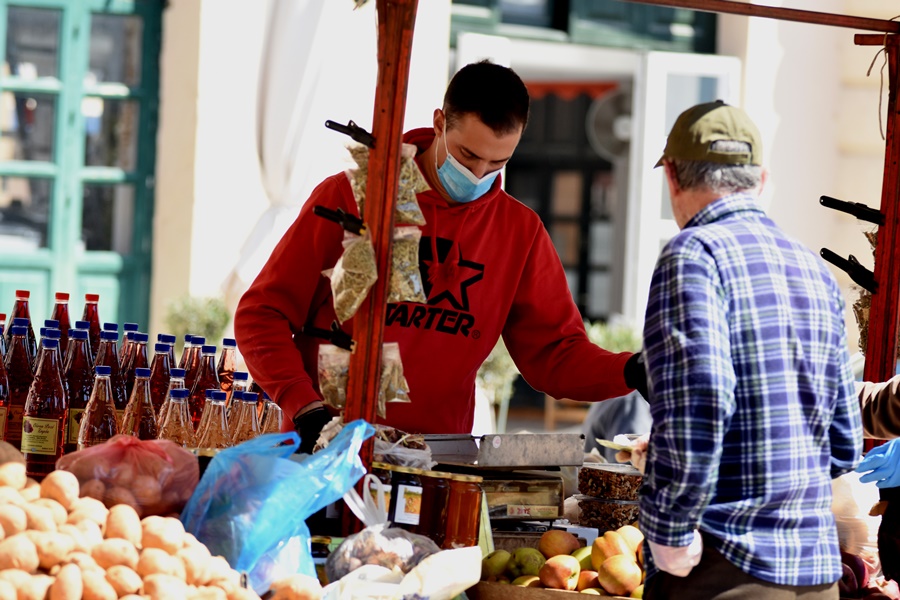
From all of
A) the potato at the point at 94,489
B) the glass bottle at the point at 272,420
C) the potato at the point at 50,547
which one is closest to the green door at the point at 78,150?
the glass bottle at the point at 272,420

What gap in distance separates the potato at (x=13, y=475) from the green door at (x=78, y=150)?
4614 mm

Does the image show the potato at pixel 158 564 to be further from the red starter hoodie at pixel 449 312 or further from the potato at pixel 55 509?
the red starter hoodie at pixel 449 312

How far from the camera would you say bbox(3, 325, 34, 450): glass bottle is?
312 cm

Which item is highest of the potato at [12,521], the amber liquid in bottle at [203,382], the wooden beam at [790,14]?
the wooden beam at [790,14]

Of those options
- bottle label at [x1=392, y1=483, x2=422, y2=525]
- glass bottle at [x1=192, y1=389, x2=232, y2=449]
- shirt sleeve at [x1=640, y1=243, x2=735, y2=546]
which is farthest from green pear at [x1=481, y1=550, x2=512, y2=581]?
glass bottle at [x1=192, y1=389, x2=232, y2=449]

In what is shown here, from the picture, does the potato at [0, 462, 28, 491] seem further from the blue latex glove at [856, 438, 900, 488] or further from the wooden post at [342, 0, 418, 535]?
the blue latex glove at [856, 438, 900, 488]

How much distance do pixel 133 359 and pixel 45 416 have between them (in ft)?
1.16

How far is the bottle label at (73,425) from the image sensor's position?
10.1 feet

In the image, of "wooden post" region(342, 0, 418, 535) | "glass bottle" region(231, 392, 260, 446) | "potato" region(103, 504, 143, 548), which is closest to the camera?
"potato" region(103, 504, 143, 548)

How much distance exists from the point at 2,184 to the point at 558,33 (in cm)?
361

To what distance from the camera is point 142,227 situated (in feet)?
22.6

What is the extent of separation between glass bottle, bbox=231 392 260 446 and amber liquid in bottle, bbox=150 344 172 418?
0.27m

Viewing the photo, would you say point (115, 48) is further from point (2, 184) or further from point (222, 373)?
point (222, 373)

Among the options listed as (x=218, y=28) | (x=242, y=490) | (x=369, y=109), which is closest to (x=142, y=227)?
(x=218, y=28)
